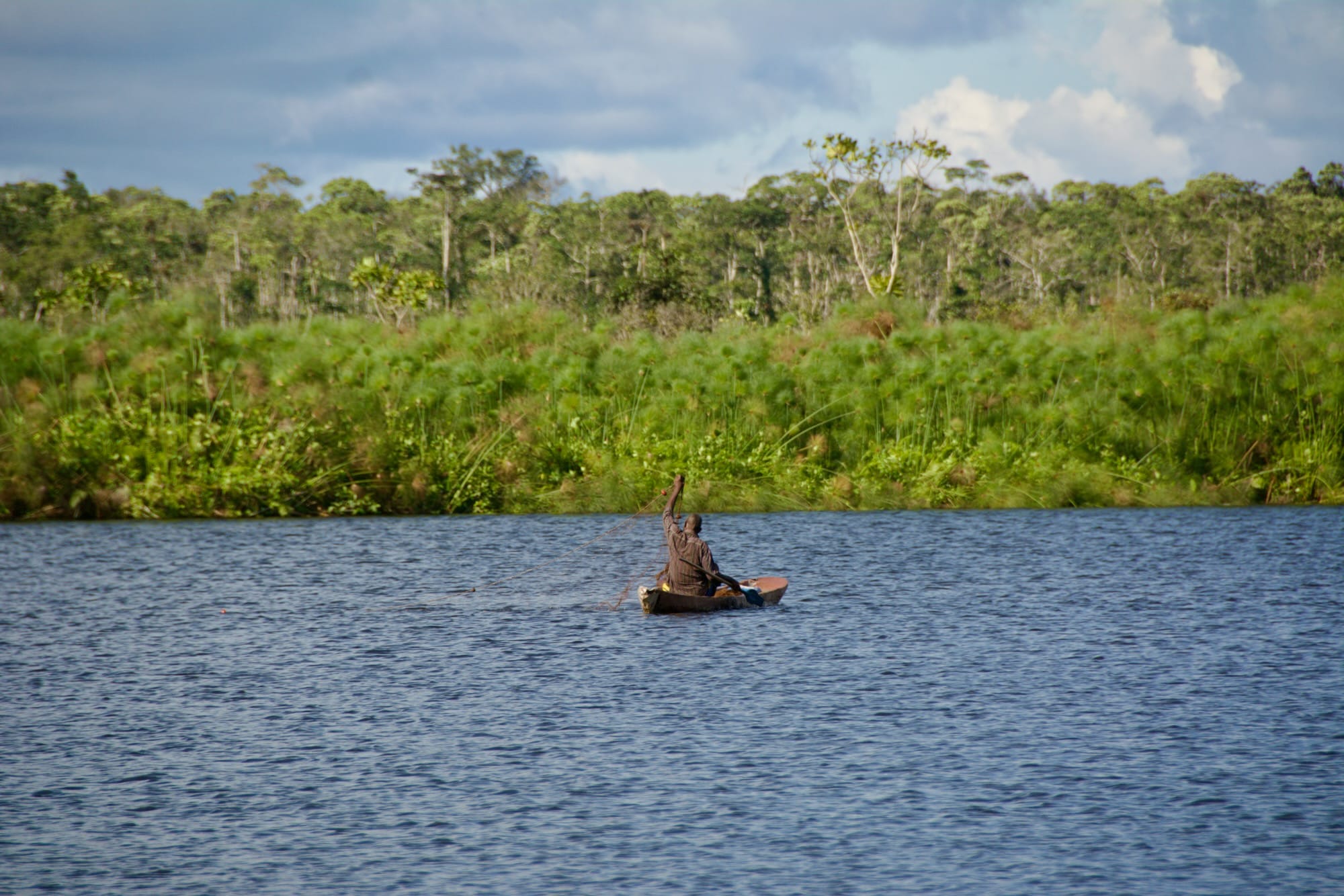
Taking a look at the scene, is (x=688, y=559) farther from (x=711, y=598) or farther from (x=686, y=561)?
(x=711, y=598)

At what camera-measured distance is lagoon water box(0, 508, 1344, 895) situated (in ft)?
27.7

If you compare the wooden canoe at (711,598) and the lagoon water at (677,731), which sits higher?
the wooden canoe at (711,598)

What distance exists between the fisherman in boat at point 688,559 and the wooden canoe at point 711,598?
12cm

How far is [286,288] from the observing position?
9119 centimetres

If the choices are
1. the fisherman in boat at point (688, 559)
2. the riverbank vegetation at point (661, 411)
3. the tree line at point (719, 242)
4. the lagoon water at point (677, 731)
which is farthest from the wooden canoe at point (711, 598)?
the tree line at point (719, 242)

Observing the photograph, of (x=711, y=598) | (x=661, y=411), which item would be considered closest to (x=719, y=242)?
(x=661, y=411)

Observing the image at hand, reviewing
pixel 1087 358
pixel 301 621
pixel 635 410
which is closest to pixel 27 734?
pixel 301 621

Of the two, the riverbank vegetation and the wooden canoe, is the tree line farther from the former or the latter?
the wooden canoe

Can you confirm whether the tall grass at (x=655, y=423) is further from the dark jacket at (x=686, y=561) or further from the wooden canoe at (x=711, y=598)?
the dark jacket at (x=686, y=561)

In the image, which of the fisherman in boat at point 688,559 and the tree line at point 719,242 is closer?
the fisherman in boat at point 688,559

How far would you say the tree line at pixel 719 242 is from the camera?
240 ft

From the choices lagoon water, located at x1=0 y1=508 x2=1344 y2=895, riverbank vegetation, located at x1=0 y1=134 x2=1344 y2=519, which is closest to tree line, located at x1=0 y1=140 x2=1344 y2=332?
riverbank vegetation, located at x1=0 y1=134 x2=1344 y2=519

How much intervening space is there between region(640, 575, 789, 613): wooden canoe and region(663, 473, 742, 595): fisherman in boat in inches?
4.9

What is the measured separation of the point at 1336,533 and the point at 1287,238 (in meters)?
56.8
